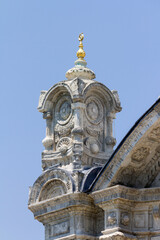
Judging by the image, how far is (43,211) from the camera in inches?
1057

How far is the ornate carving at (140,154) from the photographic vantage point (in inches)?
1002

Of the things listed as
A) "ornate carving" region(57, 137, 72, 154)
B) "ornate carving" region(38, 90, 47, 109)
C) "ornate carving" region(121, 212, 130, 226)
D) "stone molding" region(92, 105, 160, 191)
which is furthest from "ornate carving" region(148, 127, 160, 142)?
"ornate carving" region(38, 90, 47, 109)

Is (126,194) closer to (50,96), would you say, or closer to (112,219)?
(112,219)

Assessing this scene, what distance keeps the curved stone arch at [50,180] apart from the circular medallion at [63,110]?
173 centimetres

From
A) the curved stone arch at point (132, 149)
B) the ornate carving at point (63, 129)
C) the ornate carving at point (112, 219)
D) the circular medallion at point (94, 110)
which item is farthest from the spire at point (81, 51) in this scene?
the ornate carving at point (112, 219)

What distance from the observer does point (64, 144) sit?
27.1 metres

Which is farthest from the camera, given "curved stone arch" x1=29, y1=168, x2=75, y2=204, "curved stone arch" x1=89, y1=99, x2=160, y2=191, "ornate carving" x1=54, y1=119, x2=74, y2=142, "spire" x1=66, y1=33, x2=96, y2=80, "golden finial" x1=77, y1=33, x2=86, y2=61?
"golden finial" x1=77, y1=33, x2=86, y2=61

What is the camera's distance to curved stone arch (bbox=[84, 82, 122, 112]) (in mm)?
27266

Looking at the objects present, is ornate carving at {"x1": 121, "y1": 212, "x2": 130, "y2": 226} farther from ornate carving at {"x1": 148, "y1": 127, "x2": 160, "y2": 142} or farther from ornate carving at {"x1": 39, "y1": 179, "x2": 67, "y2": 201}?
ornate carving at {"x1": 148, "y1": 127, "x2": 160, "y2": 142}

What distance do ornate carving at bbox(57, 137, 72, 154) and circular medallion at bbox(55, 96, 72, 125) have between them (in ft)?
1.85

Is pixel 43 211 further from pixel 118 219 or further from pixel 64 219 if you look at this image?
pixel 118 219

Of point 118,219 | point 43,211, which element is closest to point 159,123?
point 118,219

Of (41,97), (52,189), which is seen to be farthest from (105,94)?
(52,189)

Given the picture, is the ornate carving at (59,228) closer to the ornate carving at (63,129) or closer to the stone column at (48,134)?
the stone column at (48,134)
